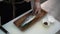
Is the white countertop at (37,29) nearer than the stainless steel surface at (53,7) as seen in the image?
Yes

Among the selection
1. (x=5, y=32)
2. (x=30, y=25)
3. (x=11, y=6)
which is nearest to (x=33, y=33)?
(x=30, y=25)

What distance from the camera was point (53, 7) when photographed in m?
1.38

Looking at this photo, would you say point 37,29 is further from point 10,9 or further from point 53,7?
point 10,9

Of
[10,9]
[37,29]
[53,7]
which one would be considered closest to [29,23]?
[37,29]

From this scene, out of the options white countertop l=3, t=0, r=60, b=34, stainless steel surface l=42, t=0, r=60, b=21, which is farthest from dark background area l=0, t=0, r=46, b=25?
white countertop l=3, t=0, r=60, b=34

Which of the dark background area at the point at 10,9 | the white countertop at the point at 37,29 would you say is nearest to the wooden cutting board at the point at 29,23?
the white countertop at the point at 37,29

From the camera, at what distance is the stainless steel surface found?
52.2 inches

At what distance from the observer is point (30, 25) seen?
3.83ft

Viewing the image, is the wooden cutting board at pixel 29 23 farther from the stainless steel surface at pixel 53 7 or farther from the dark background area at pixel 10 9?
the dark background area at pixel 10 9

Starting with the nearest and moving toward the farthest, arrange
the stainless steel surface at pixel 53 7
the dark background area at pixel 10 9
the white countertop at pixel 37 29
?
1. the white countertop at pixel 37 29
2. the stainless steel surface at pixel 53 7
3. the dark background area at pixel 10 9

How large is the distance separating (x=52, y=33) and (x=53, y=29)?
0.04 meters

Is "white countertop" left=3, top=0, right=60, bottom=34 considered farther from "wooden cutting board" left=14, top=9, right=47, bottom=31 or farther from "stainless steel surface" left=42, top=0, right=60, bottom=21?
"stainless steel surface" left=42, top=0, right=60, bottom=21

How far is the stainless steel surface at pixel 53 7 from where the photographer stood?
1.33 meters

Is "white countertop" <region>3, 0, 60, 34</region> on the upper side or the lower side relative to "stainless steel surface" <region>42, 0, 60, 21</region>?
lower
